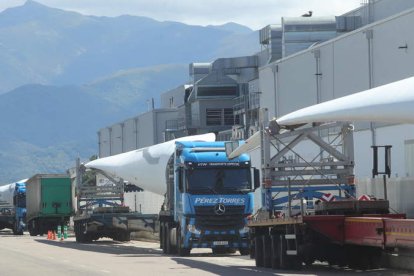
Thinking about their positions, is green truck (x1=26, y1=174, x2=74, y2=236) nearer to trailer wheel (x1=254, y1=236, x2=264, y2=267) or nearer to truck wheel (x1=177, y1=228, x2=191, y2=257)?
truck wheel (x1=177, y1=228, x2=191, y2=257)

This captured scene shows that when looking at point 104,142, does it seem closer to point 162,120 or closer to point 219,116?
point 162,120

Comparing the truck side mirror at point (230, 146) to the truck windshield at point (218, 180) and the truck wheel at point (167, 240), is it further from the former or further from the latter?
the truck wheel at point (167, 240)

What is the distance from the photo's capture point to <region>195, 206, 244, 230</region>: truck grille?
1310 inches

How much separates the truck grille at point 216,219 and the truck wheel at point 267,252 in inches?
282

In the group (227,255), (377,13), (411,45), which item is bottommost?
(227,255)

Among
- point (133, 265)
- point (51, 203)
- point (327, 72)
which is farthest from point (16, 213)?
point (133, 265)

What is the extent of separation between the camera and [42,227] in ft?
202

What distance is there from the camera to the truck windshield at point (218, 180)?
33.5 m

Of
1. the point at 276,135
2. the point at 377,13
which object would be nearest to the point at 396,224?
the point at 276,135

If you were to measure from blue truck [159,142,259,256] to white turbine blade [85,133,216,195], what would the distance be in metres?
4.71

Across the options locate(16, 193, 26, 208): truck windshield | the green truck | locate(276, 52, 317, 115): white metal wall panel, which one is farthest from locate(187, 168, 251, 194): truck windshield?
locate(16, 193, 26, 208): truck windshield

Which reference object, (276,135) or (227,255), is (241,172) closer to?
(227,255)

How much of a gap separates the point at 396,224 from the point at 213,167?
44.5 ft

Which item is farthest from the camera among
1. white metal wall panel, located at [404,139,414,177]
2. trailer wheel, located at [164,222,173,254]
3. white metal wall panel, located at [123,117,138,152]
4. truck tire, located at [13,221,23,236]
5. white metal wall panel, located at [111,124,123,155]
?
white metal wall panel, located at [111,124,123,155]
